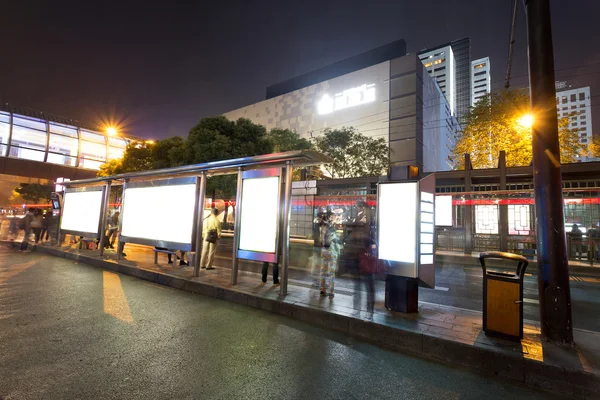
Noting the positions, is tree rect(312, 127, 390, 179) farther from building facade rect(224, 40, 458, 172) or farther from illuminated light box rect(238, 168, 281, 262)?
illuminated light box rect(238, 168, 281, 262)

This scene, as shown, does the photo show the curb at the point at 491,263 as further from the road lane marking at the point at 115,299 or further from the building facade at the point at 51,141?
the building facade at the point at 51,141

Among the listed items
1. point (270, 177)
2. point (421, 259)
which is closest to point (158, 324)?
point (270, 177)

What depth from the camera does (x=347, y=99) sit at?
48719mm

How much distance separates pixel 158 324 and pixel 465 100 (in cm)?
→ 12747

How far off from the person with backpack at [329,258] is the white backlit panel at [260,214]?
1098mm

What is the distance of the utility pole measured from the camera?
397 centimetres

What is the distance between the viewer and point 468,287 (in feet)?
27.0

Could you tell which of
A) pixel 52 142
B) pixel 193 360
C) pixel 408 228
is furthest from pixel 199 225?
pixel 52 142

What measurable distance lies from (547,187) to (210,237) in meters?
7.94

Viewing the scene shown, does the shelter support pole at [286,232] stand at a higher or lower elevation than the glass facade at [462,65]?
lower

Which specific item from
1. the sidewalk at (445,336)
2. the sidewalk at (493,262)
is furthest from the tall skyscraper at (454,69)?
the sidewalk at (445,336)

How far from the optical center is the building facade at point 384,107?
137 ft

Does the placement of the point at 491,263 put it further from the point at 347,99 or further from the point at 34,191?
the point at 34,191

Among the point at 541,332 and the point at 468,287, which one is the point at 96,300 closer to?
the point at 541,332
